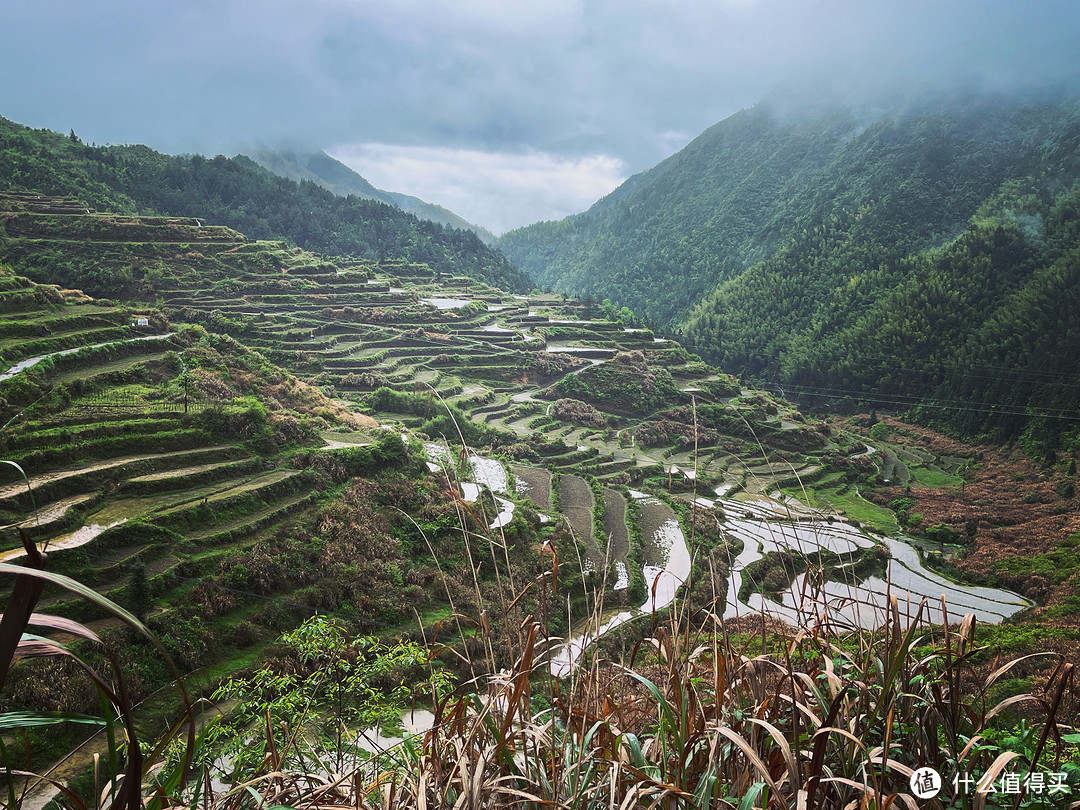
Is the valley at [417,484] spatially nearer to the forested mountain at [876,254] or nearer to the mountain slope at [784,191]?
the forested mountain at [876,254]

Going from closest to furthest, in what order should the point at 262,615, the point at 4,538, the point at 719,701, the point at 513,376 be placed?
the point at 719,701, the point at 4,538, the point at 262,615, the point at 513,376

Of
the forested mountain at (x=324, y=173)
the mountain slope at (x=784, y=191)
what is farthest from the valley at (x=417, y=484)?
the forested mountain at (x=324, y=173)

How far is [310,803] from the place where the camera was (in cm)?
112

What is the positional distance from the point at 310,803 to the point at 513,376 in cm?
2508

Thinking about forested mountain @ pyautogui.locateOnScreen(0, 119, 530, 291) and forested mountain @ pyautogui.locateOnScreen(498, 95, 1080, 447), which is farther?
forested mountain @ pyautogui.locateOnScreen(498, 95, 1080, 447)

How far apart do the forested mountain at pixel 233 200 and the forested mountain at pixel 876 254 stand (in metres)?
23.4

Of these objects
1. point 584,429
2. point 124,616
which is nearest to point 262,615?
point 124,616

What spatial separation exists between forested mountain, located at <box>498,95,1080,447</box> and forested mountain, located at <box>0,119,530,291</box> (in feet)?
76.7

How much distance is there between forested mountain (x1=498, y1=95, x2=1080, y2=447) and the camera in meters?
39.4

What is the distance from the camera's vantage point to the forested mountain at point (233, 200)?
105 feet

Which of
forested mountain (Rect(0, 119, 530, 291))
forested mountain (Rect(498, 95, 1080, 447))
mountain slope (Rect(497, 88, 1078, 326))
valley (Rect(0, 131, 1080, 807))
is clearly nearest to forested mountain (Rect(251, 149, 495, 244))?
mountain slope (Rect(497, 88, 1078, 326))

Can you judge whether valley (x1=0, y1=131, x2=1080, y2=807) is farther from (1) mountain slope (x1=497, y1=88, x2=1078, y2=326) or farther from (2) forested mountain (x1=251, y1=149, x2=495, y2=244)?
(2) forested mountain (x1=251, y1=149, x2=495, y2=244)

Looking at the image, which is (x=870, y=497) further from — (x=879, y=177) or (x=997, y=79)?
(x=997, y=79)

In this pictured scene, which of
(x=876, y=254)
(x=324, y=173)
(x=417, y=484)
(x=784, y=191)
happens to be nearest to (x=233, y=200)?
(x=417, y=484)
